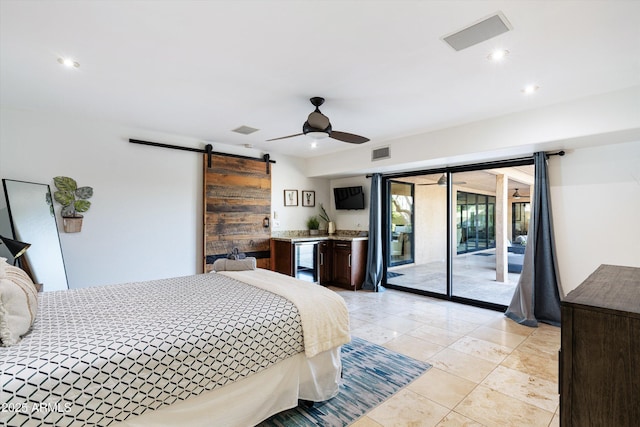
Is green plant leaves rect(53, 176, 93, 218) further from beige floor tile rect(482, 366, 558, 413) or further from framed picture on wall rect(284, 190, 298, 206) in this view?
beige floor tile rect(482, 366, 558, 413)

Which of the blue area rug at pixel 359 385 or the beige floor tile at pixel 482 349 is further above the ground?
the beige floor tile at pixel 482 349

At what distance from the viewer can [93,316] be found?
1688 mm

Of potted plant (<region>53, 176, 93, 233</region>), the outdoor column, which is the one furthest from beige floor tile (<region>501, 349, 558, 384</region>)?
potted plant (<region>53, 176, 93, 233</region>)

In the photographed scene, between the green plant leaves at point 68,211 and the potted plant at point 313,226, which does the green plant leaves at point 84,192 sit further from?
the potted plant at point 313,226

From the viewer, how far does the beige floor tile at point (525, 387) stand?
2172 mm

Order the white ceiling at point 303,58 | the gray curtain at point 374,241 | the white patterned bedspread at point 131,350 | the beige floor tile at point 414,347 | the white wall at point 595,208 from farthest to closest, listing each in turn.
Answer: the gray curtain at point 374,241, the white wall at point 595,208, the beige floor tile at point 414,347, the white ceiling at point 303,58, the white patterned bedspread at point 131,350

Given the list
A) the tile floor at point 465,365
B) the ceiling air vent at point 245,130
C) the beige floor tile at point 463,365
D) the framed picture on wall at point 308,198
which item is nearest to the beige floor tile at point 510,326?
the tile floor at point 465,365

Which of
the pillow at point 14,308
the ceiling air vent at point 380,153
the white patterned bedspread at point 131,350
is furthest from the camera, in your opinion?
the ceiling air vent at point 380,153

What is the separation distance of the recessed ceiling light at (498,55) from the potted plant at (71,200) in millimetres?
4488

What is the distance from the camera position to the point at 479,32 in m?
1.98

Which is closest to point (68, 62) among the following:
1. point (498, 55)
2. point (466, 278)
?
point (498, 55)

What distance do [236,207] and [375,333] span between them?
9.68 ft

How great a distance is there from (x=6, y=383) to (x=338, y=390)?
188 centimetres

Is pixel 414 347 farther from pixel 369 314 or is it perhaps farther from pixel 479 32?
pixel 479 32
